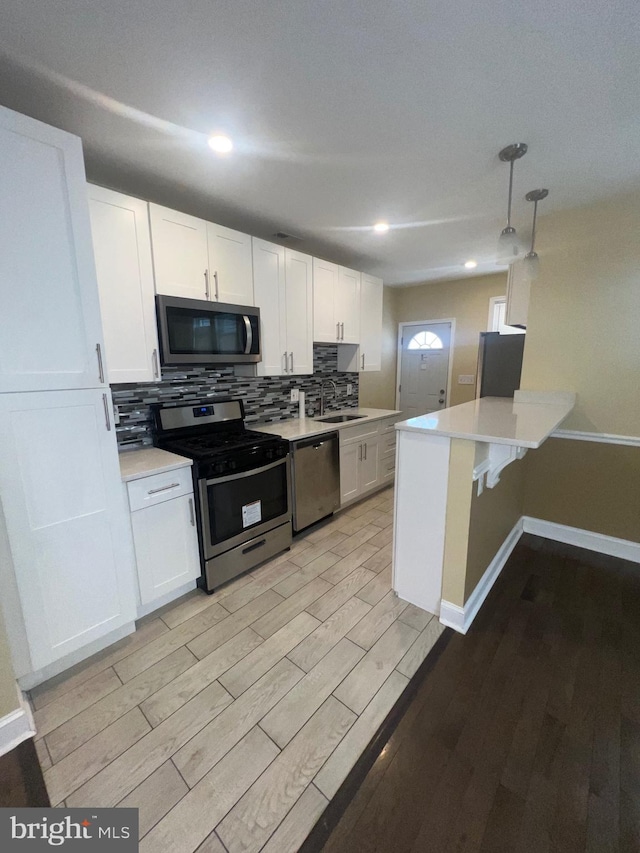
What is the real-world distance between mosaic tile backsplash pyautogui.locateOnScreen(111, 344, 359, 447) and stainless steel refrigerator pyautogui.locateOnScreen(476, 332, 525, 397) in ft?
5.05

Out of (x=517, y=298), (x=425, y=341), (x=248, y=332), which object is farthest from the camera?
(x=425, y=341)

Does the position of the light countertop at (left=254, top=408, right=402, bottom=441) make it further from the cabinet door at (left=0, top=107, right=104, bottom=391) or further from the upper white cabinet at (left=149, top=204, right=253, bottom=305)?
the cabinet door at (left=0, top=107, right=104, bottom=391)

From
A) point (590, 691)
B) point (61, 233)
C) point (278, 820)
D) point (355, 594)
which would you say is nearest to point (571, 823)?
point (590, 691)

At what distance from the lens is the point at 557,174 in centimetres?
198

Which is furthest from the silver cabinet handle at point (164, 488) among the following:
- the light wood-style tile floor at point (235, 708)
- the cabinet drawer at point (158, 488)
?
the light wood-style tile floor at point (235, 708)

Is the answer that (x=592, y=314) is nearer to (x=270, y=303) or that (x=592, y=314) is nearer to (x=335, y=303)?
(x=335, y=303)

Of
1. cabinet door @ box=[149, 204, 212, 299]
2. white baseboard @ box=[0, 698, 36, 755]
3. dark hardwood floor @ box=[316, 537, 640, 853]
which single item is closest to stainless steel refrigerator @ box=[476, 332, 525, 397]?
dark hardwood floor @ box=[316, 537, 640, 853]

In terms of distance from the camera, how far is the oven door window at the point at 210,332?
86.3 inches

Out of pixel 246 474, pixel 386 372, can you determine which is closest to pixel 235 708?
pixel 246 474

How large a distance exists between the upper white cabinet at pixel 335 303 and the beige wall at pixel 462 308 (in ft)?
5.02

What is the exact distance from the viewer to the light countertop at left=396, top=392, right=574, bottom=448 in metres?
1.54

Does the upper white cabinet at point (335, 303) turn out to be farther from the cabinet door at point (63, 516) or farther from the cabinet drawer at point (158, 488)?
the cabinet door at point (63, 516)

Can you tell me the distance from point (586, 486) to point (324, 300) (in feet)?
9.01

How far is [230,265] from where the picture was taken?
245 cm
